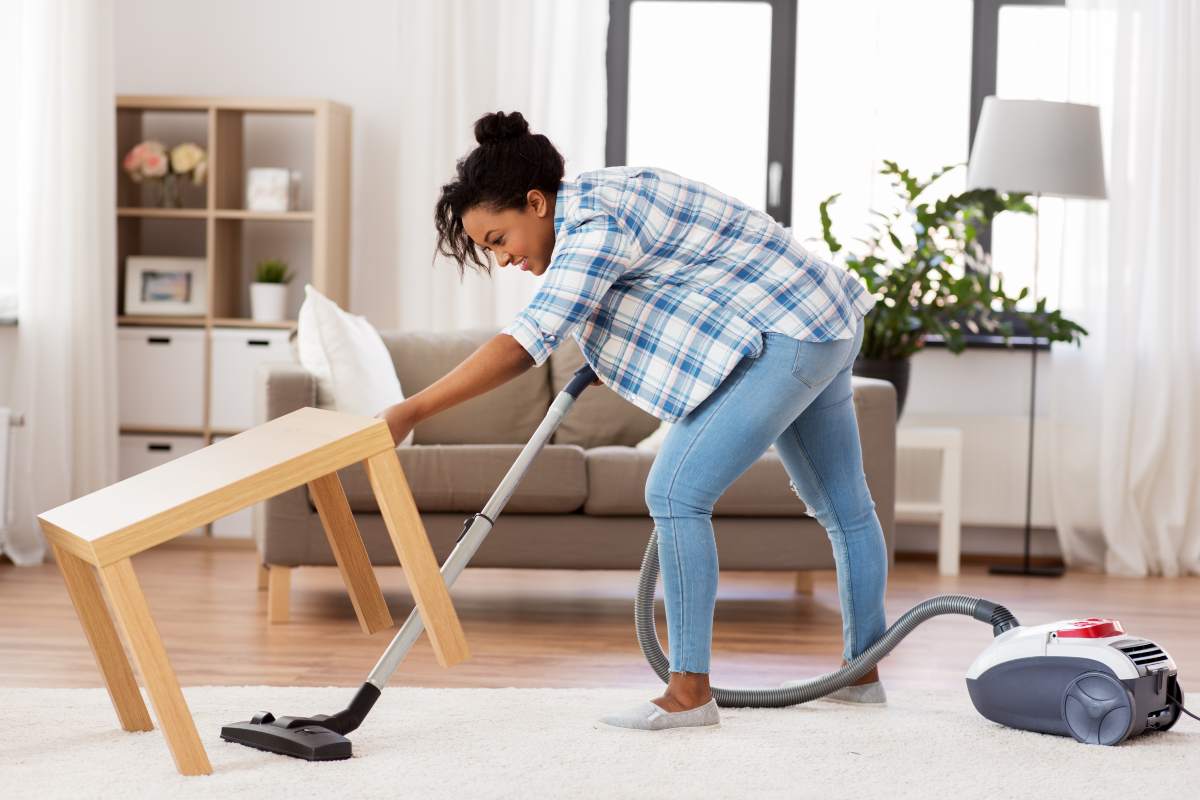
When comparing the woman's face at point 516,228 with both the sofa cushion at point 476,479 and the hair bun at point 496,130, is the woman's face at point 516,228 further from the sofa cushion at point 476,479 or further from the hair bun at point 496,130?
the sofa cushion at point 476,479

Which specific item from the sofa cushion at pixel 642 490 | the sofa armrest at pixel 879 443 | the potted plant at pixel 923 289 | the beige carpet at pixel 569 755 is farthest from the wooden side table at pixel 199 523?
the potted plant at pixel 923 289

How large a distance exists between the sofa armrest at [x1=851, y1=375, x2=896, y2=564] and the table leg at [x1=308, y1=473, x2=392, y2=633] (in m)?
1.50

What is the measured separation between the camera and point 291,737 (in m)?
2.05

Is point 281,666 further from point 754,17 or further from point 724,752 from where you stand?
point 754,17

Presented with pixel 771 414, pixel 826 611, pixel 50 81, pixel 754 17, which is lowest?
pixel 826 611

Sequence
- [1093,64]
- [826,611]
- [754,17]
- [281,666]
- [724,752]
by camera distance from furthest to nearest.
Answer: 1. [754,17]
2. [1093,64]
3. [826,611]
4. [281,666]
5. [724,752]

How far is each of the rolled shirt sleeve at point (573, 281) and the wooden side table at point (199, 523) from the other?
241 millimetres

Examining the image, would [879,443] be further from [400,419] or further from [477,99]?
[477,99]

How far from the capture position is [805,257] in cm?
227

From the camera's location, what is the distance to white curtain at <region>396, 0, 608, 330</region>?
15.3 ft

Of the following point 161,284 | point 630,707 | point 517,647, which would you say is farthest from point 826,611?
point 161,284

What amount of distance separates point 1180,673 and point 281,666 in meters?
1.78

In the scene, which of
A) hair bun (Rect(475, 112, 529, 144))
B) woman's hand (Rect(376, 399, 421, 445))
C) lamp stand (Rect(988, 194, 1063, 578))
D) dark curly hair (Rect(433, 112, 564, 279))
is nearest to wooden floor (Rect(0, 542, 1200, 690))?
lamp stand (Rect(988, 194, 1063, 578))

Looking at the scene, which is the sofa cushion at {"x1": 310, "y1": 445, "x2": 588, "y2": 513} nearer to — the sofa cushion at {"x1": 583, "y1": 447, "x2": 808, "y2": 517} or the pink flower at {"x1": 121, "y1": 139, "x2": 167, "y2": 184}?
the sofa cushion at {"x1": 583, "y1": 447, "x2": 808, "y2": 517}
